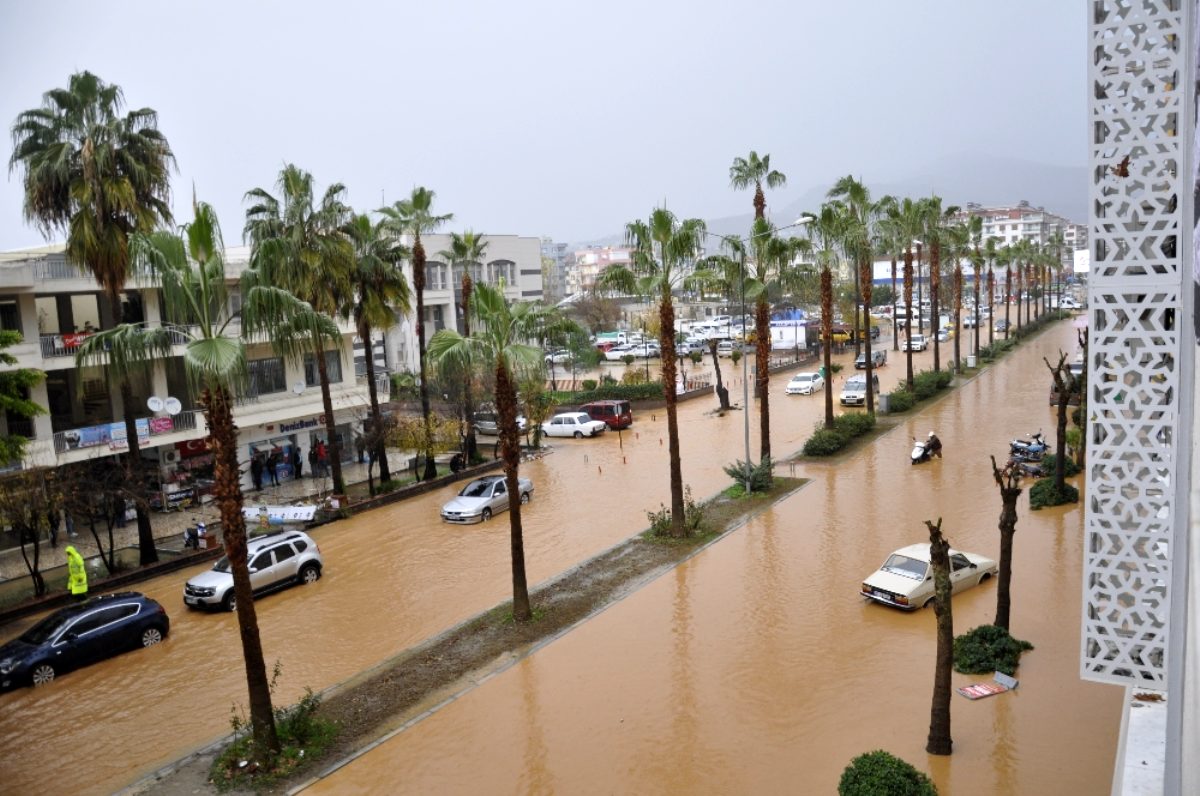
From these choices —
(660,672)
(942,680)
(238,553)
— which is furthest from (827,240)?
(238,553)

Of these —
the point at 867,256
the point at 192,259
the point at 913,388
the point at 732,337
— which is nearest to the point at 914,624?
the point at 192,259

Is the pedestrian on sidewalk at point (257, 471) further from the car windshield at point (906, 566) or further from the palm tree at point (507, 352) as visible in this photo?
the car windshield at point (906, 566)

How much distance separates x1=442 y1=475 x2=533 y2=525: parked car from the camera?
87.3 feet

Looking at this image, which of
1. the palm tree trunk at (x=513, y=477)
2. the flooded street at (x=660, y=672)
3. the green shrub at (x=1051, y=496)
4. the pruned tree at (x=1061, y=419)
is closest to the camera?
the flooded street at (x=660, y=672)

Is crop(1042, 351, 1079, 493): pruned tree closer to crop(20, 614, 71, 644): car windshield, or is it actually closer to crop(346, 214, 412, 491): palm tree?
crop(346, 214, 412, 491): palm tree

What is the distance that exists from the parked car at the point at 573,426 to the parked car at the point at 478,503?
45.0 ft

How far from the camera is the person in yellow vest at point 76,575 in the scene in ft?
67.5

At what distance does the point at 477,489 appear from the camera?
2780 centimetres

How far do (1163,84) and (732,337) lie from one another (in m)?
70.4

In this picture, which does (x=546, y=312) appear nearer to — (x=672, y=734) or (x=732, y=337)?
(x=672, y=734)

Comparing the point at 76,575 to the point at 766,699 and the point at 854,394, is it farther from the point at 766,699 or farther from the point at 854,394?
the point at 854,394

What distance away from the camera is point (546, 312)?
56.6 feet

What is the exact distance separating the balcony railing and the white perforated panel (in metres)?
26.5

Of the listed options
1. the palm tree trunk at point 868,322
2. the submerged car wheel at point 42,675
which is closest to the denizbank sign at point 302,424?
the submerged car wheel at point 42,675
